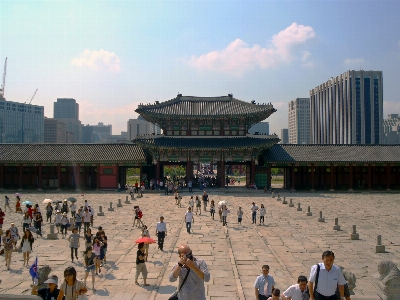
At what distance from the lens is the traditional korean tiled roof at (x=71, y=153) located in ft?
148

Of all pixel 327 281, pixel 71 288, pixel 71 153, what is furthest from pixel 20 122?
pixel 327 281

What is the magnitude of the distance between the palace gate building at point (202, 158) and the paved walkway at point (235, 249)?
1555cm

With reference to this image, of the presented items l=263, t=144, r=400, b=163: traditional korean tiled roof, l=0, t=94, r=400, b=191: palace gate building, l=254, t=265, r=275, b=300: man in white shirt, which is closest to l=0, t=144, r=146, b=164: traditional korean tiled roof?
l=0, t=94, r=400, b=191: palace gate building

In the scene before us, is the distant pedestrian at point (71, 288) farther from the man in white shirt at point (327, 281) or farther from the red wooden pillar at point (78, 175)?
the red wooden pillar at point (78, 175)

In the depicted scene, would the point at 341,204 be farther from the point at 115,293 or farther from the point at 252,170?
the point at 115,293

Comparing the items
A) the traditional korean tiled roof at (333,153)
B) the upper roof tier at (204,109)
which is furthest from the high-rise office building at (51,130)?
the traditional korean tiled roof at (333,153)

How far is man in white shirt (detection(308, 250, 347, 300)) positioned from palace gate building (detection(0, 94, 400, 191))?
3694 cm

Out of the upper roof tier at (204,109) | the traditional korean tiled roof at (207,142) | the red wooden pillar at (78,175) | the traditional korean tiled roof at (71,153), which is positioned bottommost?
the red wooden pillar at (78,175)

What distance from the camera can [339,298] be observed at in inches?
294

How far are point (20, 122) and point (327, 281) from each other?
171 meters

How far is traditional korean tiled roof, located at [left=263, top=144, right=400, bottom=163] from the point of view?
45281mm

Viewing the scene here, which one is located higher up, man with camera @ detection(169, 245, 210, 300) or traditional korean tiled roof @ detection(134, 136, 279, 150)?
traditional korean tiled roof @ detection(134, 136, 279, 150)

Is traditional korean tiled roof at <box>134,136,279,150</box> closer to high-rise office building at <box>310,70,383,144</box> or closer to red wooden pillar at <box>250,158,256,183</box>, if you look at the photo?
red wooden pillar at <box>250,158,256,183</box>

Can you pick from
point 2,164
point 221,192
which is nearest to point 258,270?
point 221,192
